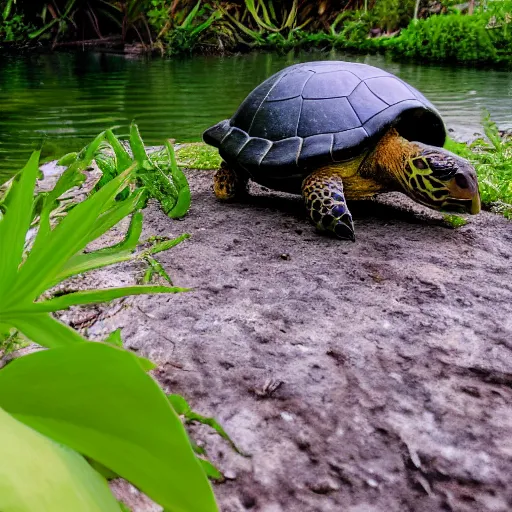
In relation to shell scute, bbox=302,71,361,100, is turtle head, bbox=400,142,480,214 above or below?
below

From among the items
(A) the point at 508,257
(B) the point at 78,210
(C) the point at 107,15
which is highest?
(C) the point at 107,15

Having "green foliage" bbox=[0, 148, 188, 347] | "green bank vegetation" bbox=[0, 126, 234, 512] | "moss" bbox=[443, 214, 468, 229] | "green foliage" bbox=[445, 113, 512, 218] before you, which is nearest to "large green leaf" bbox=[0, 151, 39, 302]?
"green foliage" bbox=[0, 148, 188, 347]

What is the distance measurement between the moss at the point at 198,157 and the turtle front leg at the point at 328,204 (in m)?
1.09

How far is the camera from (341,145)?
187 centimetres

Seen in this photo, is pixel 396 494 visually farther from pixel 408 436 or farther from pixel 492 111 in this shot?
pixel 492 111

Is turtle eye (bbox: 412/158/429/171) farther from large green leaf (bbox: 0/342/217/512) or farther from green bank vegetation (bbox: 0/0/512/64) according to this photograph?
green bank vegetation (bbox: 0/0/512/64)

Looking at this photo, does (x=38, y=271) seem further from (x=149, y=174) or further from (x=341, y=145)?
(x=149, y=174)

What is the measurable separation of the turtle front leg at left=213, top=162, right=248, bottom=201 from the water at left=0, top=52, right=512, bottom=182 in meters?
0.71

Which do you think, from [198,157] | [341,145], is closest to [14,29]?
[198,157]

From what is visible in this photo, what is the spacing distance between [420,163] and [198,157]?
5.17 feet

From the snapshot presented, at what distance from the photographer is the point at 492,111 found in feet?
15.1

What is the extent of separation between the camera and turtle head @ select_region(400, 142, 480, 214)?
178 cm

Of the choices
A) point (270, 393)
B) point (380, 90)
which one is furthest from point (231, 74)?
point (270, 393)

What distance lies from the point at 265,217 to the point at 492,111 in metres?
3.39
